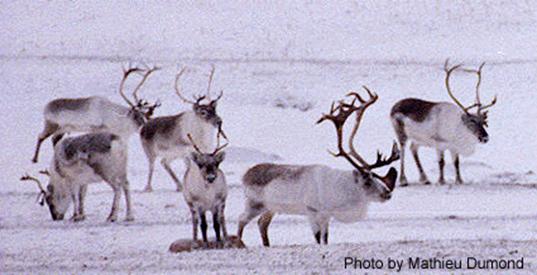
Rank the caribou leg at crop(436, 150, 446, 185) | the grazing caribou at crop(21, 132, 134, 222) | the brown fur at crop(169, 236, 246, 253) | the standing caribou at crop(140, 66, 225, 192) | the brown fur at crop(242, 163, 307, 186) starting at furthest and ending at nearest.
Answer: the caribou leg at crop(436, 150, 446, 185)
the standing caribou at crop(140, 66, 225, 192)
the grazing caribou at crop(21, 132, 134, 222)
the brown fur at crop(242, 163, 307, 186)
the brown fur at crop(169, 236, 246, 253)

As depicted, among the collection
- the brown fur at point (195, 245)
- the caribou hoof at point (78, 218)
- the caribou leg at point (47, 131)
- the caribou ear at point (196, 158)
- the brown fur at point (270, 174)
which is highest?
the caribou leg at point (47, 131)

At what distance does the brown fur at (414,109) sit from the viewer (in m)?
17.1

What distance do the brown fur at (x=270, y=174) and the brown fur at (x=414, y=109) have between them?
18.2ft

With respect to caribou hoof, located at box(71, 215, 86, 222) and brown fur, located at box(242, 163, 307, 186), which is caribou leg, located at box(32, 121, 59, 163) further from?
brown fur, located at box(242, 163, 307, 186)

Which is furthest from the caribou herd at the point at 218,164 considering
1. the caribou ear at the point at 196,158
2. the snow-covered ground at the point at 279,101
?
the snow-covered ground at the point at 279,101

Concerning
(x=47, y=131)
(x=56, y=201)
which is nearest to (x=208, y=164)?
(x=56, y=201)

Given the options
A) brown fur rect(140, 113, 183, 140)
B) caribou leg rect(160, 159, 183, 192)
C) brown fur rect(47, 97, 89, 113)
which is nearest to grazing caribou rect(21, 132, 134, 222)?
caribou leg rect(160, 159, 183, 192)

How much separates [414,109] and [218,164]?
20.7 ft

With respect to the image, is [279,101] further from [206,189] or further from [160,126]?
[206,189]

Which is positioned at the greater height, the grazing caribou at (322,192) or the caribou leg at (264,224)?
the grazing caribou at (322,192)

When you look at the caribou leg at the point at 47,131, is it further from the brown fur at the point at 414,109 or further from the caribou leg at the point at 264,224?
the caribou leg at the point at 264,224

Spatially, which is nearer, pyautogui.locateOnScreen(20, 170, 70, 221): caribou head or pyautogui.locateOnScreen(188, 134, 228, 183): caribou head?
pyautogui.locateOnScreen(188, 134, 228, 183): caribou head

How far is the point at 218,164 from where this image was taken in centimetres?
1145

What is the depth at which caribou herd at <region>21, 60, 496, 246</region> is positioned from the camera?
11.4 m
